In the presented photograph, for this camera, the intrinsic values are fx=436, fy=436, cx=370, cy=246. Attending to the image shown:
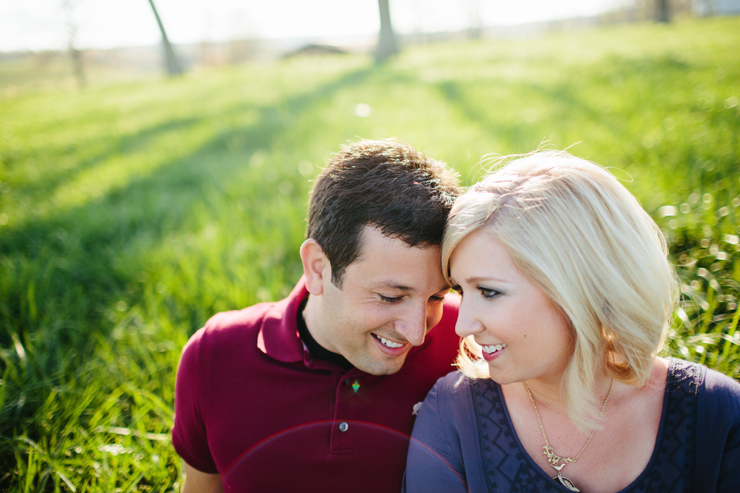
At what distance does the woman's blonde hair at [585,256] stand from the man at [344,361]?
27cm

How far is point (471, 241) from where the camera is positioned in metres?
1.66

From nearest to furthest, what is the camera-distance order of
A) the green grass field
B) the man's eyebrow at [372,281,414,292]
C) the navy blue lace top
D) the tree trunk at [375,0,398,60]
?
the navy blue lace top
the man's eyebrow at [372,281,414,292]
the green grass field
the tree trunk at [375,0,398,60]

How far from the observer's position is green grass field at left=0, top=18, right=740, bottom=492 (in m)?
2.63

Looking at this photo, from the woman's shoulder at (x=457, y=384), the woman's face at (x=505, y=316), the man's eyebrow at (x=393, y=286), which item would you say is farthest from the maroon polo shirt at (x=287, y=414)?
the woman's face at (x=505, y=316)

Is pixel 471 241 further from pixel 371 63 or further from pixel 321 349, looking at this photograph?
pixel 371 63

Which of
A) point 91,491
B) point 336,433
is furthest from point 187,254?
point 336,433

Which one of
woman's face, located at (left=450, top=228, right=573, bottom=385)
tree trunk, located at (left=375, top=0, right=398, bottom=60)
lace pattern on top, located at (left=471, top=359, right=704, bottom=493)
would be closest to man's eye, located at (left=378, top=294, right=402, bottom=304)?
woman's face, located at (left=450, top=228, right=573, bottom=385)

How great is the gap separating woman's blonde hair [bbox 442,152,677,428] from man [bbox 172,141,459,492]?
0.27 metres

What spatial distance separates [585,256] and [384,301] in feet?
2.62

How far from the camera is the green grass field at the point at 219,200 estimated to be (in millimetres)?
2635

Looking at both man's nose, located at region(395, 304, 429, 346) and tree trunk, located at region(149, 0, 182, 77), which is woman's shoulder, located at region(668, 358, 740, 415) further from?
tree trunk, located at region(149, 0, 182, 77)

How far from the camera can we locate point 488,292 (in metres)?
1.64

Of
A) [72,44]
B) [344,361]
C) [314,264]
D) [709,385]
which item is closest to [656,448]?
[709,385]

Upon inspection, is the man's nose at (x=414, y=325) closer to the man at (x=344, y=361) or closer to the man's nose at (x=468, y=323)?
the man at (x=344, y=361)
